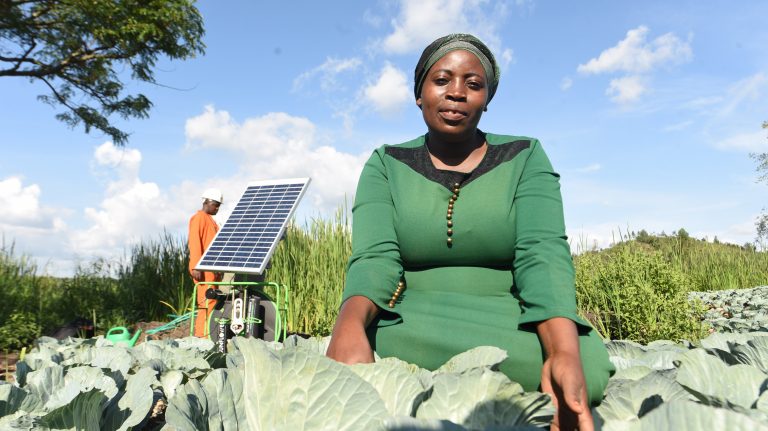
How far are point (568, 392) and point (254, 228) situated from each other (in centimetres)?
442

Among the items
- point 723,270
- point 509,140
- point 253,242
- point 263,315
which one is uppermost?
point 509,140

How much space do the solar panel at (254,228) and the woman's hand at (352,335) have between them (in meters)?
2.95

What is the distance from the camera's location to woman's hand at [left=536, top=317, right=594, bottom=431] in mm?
1050

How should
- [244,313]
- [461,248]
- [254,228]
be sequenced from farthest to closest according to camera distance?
[254,228], [244,313], [461,248]

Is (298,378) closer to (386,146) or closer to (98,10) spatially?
(386,146)

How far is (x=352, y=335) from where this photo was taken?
133cm

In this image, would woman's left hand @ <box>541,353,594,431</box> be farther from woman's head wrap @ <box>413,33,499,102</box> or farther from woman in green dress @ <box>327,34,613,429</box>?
woman's head wrap @ <box>413,33,499,102</box>

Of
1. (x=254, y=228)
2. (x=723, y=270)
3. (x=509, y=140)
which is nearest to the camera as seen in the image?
(x=509, y=140)

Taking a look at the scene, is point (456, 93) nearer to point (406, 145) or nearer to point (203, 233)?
point (406, 145)

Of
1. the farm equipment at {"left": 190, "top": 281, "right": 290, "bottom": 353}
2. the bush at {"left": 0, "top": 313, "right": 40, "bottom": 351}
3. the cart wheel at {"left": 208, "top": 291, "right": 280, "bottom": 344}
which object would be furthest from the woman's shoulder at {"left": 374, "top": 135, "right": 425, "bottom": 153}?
the bush at {"left": 0, "top": 313, "right": 40, "bottom": 351}

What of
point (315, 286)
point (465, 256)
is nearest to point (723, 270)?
point (315, 286)

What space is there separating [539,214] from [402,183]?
46 cm

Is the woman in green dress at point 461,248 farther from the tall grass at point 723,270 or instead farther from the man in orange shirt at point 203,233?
the tall grass at point 723,270

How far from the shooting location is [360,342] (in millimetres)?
1312
